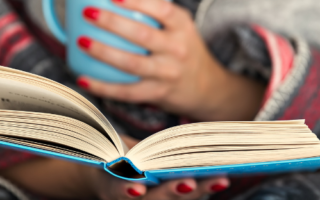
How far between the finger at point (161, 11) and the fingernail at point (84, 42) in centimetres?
9

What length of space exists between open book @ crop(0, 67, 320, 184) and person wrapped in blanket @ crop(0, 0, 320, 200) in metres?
0.10

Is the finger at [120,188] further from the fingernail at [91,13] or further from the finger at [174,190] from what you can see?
the fingernail at [91,13]

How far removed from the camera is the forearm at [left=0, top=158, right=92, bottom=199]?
64 centimetres

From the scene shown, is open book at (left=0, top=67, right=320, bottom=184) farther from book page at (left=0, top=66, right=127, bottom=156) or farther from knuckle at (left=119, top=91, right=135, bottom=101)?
knuckle at (left=119, top=91, right=135, bottom=101)

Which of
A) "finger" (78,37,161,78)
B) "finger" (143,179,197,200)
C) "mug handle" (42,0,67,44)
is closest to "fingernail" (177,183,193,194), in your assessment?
"finger" (143,179,197,200)

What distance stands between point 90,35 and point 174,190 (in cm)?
31

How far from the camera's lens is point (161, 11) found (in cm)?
57

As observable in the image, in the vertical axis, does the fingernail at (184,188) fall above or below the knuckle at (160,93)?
below

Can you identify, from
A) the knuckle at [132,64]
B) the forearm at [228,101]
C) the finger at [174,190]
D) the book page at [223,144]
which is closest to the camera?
the book page at [223,144]

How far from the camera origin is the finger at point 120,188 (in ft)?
1.41

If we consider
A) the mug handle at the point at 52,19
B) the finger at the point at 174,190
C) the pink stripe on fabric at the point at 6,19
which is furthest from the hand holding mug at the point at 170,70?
the pink stripe on fabric at the point at 6,19

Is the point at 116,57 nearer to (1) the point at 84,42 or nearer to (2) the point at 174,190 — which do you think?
(1) the point at 84,42

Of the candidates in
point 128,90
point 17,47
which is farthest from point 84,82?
point 17,47

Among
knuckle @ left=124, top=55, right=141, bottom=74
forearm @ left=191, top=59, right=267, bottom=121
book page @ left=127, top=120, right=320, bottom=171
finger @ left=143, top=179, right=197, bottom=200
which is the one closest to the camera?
book page @ left=127, top=120, right=320, bottom=171
